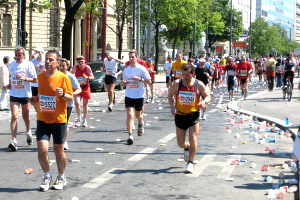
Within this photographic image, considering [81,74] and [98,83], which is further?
[98,83]

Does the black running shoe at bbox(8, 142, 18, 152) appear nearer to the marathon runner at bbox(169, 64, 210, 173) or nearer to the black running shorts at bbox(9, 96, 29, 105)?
the black running shorts at bbox(9, 96, 29, 105)

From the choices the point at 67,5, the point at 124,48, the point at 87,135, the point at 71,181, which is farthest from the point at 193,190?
the point at 124,48

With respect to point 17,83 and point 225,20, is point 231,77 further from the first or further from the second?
point 225,20

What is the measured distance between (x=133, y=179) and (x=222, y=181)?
4.00 ft

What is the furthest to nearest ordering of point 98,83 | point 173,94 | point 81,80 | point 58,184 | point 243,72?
1. point 98,83
2. point 243,72
3. point 81,80
4. point 173,94
5. point 58,184

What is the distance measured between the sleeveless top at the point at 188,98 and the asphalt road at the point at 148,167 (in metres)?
0.92

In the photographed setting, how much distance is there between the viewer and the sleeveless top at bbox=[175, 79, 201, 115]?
32.0 ft

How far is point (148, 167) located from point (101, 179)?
1.25m

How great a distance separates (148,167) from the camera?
33.0 feet

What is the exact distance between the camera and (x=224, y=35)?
111562 mm

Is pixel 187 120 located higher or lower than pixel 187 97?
lower

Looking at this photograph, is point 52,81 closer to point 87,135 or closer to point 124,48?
point 87,135

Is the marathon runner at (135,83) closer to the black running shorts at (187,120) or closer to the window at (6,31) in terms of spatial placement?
the black running shorts at (187,120)

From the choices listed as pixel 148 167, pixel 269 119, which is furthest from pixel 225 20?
pixel 148 167
